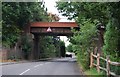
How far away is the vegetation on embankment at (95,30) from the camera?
548 inches

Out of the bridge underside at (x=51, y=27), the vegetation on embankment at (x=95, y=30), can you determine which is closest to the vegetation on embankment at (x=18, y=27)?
the bridge underside at (x=51, y=27)

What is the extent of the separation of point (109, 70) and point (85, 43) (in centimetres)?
1039

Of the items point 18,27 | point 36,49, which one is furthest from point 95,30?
point 36,49

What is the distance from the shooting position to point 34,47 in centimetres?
6519

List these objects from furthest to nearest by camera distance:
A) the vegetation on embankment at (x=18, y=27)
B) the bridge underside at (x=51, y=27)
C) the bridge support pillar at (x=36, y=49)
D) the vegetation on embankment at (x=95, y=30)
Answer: the bridge support pillar at (x=36, y=49) → the bridge underside at (x=51, y=27) → the vegetation on embankment at (x=18, y=27) → the vegetation on embankment at (x=95, y=30)

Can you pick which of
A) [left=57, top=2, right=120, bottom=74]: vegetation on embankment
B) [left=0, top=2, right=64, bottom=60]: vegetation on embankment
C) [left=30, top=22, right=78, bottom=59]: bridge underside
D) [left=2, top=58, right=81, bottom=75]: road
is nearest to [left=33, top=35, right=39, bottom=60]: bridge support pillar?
[left=0, top=2, right=64, bottom=60]: vegetation on embankment

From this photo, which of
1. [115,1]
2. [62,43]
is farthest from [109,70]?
[62,43]

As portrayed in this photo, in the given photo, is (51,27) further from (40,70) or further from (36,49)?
(40,70)

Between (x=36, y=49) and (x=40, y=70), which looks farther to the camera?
A: (x=36, y=49)

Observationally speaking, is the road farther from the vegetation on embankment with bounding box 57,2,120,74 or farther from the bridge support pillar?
the bridge support pillar

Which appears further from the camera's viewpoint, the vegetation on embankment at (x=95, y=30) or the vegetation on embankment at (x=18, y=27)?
the vegetation on embankment at (x=18, y=27)

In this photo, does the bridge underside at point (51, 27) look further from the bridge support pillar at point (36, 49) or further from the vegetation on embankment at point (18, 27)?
the bridge support pillar at point (36, 49)

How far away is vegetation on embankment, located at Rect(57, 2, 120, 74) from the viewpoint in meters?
13.9

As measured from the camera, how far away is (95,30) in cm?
2527
